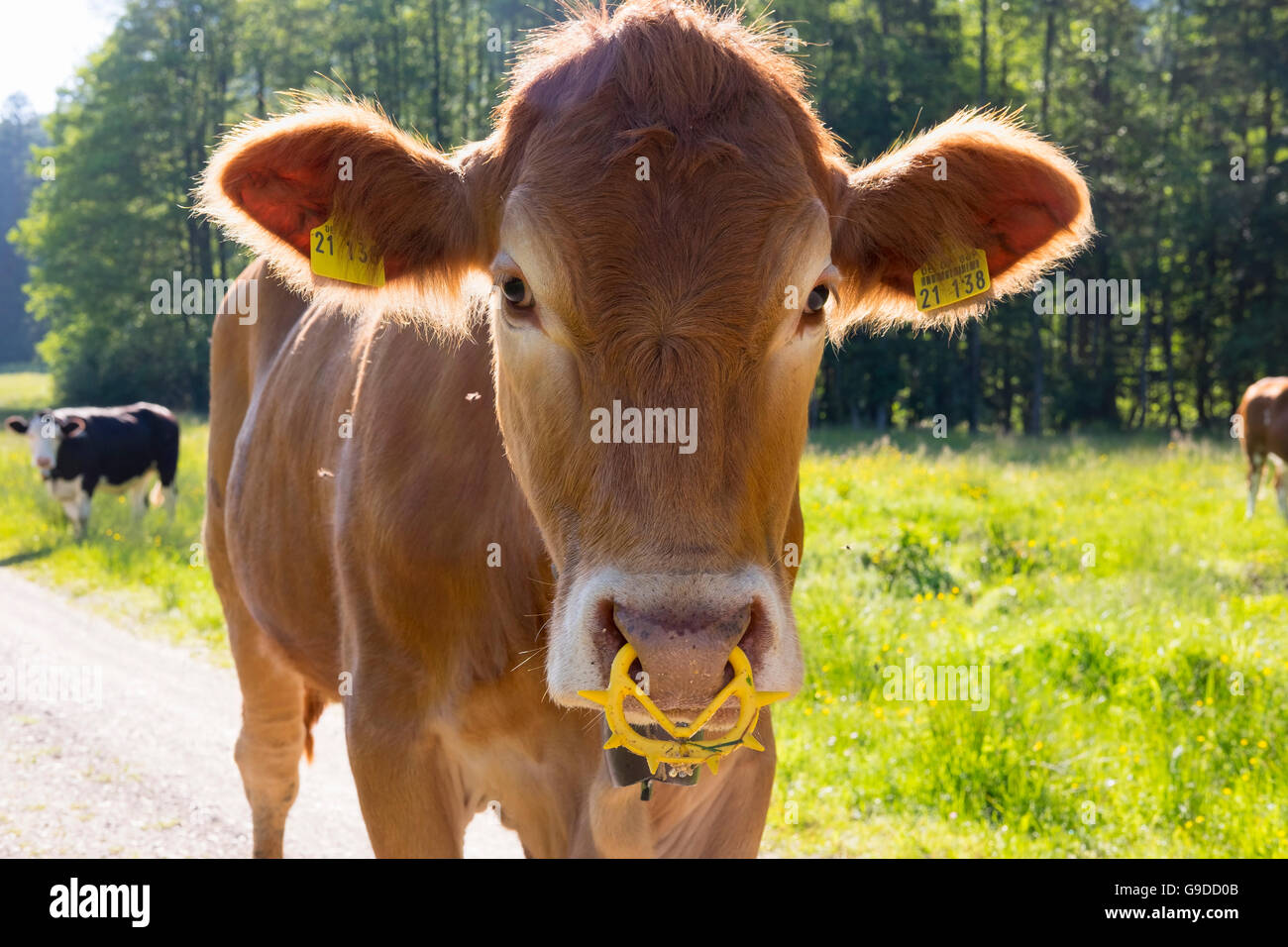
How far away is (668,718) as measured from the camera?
1.72m

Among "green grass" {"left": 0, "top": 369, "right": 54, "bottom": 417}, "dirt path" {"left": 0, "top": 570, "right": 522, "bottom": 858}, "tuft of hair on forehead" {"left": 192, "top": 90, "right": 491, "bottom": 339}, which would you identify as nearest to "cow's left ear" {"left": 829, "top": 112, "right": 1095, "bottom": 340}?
"tuft of hair on forehead" {"left": 192, "top": 90, "right": 491, "bottom": 339}

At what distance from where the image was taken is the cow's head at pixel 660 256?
1.76 m

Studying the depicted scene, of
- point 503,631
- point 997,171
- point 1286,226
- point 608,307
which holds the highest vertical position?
point 1286,226

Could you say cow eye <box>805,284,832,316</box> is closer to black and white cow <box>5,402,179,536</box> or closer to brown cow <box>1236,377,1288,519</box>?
black and white cow <box>5,402,179,536</box>

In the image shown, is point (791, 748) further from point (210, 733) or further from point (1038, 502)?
point (1038, 502)

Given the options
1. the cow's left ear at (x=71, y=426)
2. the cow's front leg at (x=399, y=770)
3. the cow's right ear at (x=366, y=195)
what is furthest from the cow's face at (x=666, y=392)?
the cow's left ear at (x=71, y=426)

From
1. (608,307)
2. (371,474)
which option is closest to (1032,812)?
(371,474)

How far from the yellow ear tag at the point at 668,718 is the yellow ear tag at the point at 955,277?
1.23 m

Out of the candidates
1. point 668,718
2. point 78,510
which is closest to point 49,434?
point 78,510

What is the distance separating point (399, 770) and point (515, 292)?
1.21 m

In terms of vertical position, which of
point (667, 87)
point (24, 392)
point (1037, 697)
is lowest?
point (24, 392)

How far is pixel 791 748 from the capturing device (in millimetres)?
5172

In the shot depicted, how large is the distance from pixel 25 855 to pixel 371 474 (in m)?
2.73

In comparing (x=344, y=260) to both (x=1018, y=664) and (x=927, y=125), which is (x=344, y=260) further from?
(x=927, y=125)
